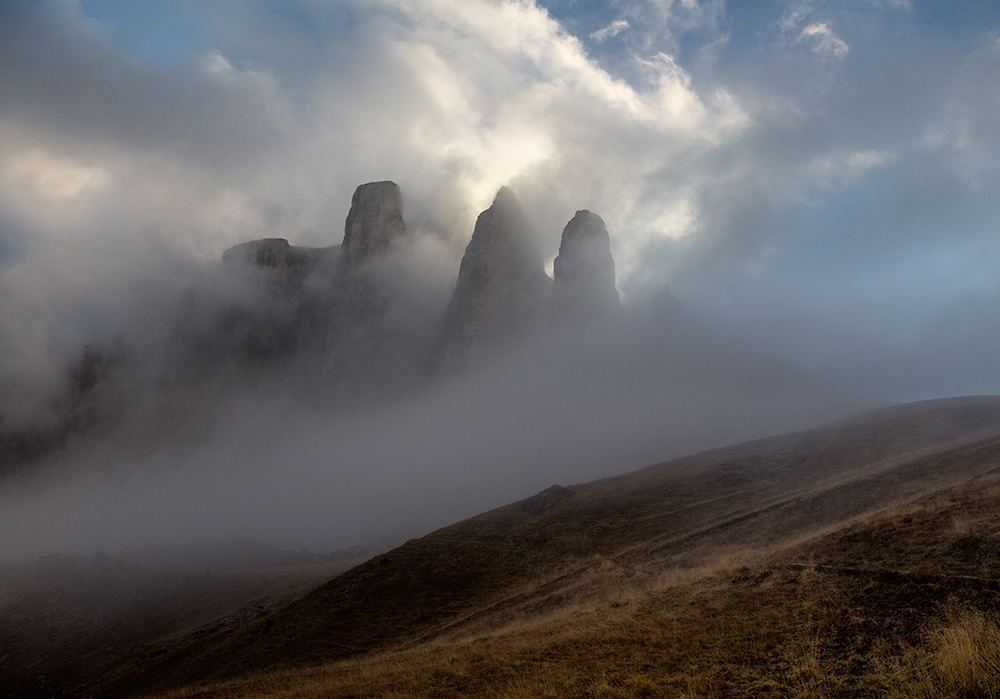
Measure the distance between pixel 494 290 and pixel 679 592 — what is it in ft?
286

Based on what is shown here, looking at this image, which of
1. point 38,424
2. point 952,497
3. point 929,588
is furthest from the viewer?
point 38,424

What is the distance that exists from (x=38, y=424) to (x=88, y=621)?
122 m

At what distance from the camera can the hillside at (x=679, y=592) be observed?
9.13m

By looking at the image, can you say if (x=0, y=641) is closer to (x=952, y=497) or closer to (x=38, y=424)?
(x=952, y=497)

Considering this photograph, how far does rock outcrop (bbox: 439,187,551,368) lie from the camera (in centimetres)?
9750

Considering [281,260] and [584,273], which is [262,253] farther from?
[584,273]

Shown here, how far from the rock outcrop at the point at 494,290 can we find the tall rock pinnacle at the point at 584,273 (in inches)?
196

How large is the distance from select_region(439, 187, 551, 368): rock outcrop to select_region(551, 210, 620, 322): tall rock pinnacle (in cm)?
499

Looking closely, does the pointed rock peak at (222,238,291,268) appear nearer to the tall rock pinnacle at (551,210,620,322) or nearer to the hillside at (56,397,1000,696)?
the tall rock pinnacle at (551,210,620,322)

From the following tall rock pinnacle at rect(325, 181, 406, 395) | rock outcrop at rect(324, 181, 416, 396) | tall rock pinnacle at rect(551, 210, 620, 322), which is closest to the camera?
tall rock pinnacle at rect(551, 210, 620, 322)

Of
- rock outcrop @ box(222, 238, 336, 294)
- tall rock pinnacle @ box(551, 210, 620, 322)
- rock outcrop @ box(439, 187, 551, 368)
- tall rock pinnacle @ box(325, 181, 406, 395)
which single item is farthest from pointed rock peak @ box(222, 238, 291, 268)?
tall rock pinnacle @ box(551, 210, 620, 322)

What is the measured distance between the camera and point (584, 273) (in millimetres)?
102938

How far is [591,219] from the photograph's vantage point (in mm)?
108125

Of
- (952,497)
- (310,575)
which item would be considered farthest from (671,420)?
(952,497)
